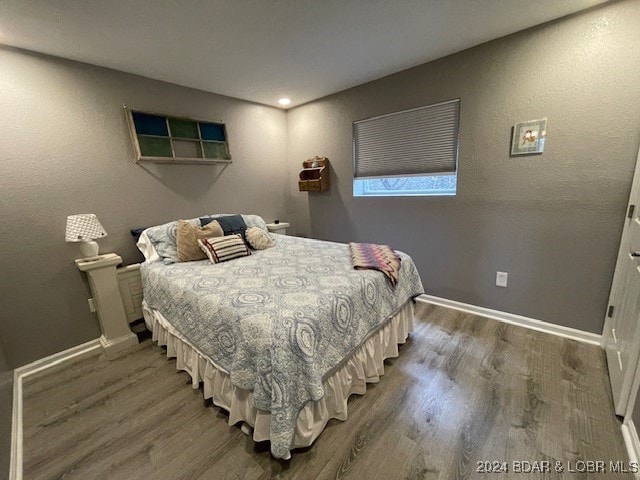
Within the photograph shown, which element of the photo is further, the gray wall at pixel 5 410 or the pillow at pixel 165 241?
the pillow at pixel 165 241

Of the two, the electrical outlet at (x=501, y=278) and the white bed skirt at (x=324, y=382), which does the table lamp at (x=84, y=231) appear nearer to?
the white bed skirt at (x=324, y=382)

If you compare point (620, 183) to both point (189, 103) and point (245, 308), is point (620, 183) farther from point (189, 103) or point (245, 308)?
point (189, 103)

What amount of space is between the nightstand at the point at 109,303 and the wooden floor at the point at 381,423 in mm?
201

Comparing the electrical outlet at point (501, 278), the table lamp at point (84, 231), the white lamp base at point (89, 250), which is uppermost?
the table lamp at point (84, 231)

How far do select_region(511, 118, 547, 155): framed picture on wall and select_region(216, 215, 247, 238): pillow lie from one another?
2471 mm

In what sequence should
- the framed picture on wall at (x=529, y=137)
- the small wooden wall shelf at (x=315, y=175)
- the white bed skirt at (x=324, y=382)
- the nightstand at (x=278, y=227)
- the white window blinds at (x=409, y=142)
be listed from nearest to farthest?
the white bed skirt at (x=324, y=382) < the framed picture on wall at (x=529, y=137) < the white window blinds at (x=409, y=142) < the small wooden wall shelf at (x=315, y=175) < the nightstand at (x=278, y=227)

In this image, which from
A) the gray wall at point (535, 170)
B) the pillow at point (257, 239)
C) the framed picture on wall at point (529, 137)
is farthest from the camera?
the pillow at point (257, 239)

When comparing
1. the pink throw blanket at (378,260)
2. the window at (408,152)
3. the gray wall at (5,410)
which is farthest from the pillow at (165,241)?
the window at (408,152)

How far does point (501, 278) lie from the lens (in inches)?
91.4

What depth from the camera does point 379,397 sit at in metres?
1.62

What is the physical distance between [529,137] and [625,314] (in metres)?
1.33

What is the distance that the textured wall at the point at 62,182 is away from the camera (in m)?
1.87

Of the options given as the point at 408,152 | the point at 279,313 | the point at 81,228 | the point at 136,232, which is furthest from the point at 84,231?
the point at 408,152

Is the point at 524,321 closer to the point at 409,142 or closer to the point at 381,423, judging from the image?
the point at 381,423
